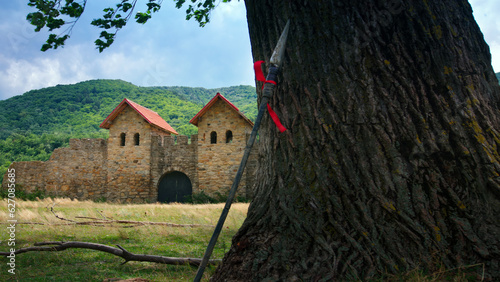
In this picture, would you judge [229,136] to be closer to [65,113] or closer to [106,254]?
[106,254]

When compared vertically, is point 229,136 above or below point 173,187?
above

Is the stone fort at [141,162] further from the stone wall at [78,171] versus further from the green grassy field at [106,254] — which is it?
the green grassy field at [106,254]

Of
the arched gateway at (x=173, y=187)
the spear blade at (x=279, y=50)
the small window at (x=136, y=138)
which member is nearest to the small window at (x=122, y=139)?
the small window at (x=136, y=138)

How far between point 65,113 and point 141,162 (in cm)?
3695

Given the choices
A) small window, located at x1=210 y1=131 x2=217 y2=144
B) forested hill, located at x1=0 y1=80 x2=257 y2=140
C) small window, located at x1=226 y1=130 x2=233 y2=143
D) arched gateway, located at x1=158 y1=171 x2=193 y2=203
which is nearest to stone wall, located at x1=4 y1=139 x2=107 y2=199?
arched gateway, located at x1=158 y1=171 x2=193 y2=203

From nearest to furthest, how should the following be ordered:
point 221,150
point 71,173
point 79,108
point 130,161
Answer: point 221,150 → point 130,161 → point 71,173 → point 79,108

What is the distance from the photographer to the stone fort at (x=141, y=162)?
16.5m

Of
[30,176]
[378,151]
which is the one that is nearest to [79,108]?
[30,176]

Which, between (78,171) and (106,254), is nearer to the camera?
(106,254)

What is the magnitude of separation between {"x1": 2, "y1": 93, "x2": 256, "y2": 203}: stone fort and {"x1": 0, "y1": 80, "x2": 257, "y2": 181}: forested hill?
47.4 feet

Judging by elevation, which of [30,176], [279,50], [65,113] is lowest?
[30,176]

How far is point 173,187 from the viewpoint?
57.6 feet

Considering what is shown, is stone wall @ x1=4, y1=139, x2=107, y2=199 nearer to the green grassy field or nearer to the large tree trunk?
the green grassy field

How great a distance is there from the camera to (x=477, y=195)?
1.69 meters
